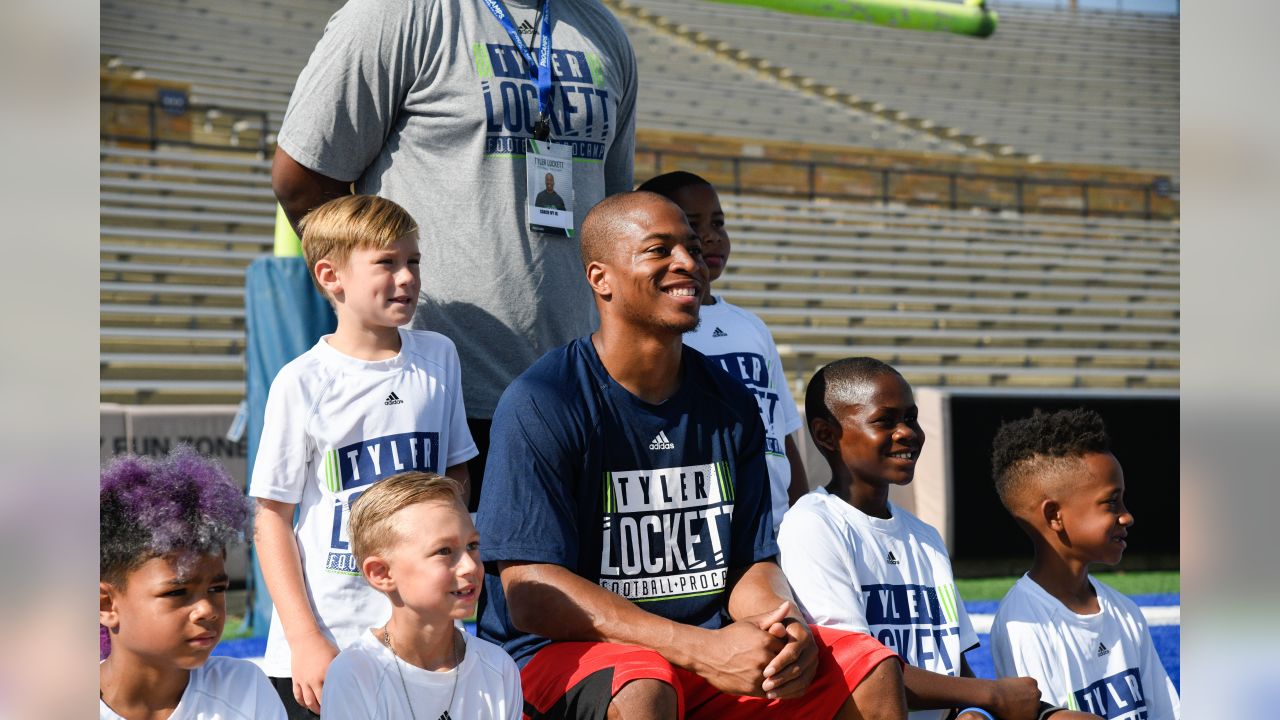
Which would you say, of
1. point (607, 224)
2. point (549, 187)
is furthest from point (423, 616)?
point (549, 187)

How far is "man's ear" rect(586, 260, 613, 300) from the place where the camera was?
7.87 feet

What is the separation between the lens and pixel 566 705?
2.03 m

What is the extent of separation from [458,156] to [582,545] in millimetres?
864

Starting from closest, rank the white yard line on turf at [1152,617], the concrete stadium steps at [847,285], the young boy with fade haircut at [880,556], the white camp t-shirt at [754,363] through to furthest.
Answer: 1. the young boy with fade haircut at [880,556]
2. the white camp t-shirt at [754,363]
3. the white yard line on turf at [1152,617]
4. the concrete stadium steps at [847,285]

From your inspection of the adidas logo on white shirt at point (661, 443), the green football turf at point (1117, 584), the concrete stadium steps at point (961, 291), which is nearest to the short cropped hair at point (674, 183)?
the adidas logo on white shirt at point (661, 443)

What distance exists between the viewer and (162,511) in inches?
75.7

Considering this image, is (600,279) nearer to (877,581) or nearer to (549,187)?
(549,187)

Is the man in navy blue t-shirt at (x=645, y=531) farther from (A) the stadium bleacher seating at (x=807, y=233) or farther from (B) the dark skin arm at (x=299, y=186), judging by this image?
(A) the stadium bleacher seating at (x=807, y=233)

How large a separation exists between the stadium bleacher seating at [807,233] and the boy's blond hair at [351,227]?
335 inches

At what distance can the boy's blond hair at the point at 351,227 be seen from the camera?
2.31 meters

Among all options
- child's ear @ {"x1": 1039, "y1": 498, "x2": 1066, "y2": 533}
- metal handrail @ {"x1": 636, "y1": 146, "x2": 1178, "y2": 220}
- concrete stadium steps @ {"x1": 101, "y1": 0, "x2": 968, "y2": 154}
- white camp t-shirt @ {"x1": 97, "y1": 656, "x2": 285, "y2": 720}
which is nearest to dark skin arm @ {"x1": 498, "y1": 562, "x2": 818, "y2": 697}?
white camp t-shirt @ {"x1": 97, "y1": 656, "x2": 285, "y2": 720}
